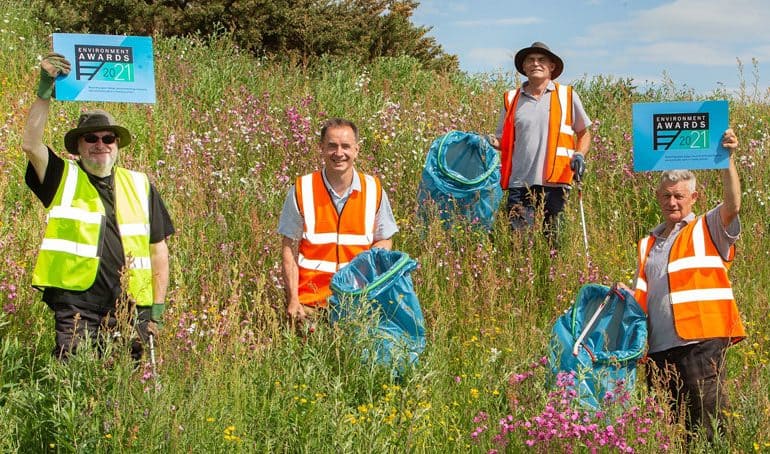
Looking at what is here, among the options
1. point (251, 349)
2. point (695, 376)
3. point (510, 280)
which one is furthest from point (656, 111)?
point (251, 349)

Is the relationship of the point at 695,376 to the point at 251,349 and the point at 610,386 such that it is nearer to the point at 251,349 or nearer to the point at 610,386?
the point at 610,386

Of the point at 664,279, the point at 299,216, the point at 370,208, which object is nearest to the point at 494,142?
the point at 370,208

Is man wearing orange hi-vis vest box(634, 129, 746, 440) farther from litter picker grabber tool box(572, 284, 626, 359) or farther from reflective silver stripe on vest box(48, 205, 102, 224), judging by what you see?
reflective silver stripe on vest box(48, 205, 102, 224)

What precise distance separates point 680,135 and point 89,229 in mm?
3190

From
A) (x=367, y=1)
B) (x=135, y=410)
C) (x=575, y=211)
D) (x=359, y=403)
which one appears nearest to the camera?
(x=135, y=410)

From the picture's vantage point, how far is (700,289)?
434cm

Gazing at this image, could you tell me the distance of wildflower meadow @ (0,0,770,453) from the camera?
377cm

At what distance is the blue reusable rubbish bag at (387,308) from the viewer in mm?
4312

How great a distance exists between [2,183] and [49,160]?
223 cm

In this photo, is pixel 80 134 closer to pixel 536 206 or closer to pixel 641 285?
pixel 641 285

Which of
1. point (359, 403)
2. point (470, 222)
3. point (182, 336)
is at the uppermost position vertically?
point (470, 222)

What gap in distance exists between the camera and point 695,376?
4.32m

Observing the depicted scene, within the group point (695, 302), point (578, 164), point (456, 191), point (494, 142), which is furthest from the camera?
point (456, 191)

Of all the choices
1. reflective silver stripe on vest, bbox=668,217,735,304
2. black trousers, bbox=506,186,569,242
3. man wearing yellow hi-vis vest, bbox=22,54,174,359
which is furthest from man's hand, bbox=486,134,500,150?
man wearing yellow hi-vis vest, bbox=22,54,174,359
